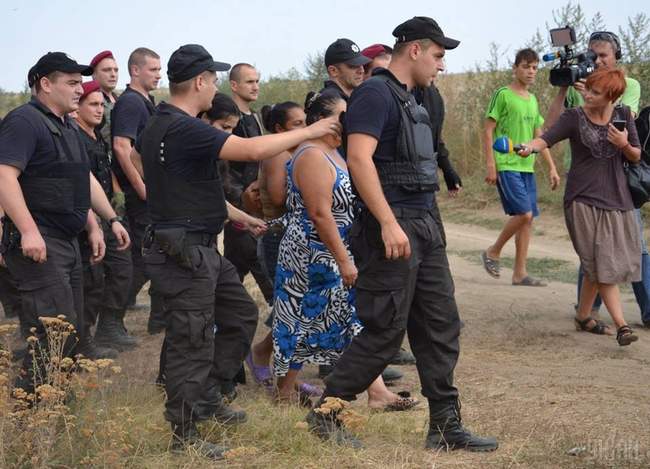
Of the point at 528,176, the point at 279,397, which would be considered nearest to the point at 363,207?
the point at 279,397

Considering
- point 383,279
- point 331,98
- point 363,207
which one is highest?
point 331,98

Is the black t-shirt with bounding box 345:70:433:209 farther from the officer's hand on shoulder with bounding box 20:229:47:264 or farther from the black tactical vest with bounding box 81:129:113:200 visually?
the black tactical vest with bounding box 81:129:113:200

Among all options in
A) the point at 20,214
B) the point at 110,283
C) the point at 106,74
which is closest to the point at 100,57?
the point at 106,74

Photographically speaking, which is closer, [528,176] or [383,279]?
[383,279]

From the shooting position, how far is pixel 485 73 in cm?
1695

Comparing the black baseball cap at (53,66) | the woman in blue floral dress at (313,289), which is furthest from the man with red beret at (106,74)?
the woman in blue floral dress at (313,289)

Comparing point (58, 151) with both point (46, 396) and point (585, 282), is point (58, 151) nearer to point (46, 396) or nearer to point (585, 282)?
point (46, 396)

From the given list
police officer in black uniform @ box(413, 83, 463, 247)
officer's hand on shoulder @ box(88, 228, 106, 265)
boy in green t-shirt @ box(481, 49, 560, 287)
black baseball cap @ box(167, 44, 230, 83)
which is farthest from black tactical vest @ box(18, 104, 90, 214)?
boy in green t-shirt @ box(481, 49, 560, 287)

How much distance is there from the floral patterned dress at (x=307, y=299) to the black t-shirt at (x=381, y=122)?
873 millimetres

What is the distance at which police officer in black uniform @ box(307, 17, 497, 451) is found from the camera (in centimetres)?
445

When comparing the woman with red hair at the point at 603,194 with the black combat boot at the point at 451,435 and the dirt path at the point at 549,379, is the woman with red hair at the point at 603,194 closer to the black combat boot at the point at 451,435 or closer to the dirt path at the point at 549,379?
the dirt path at the point at 549,379

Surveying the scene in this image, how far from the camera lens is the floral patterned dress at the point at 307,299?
17.9ft

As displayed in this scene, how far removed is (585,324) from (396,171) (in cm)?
338

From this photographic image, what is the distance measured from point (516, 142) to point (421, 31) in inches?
179
